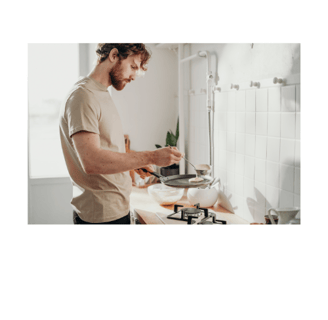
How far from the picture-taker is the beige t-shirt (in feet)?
3.95

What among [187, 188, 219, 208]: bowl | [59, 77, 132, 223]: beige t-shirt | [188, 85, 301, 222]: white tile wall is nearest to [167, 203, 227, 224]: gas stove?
[187, 188, 219, 208]: bowl

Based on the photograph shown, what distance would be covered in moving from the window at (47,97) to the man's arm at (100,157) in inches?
9.8

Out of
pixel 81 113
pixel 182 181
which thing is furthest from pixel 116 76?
pixel 182 181

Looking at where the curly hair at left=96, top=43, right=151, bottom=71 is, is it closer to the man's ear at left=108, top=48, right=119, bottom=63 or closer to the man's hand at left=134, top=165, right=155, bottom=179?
the man's ear at left=108, top=48, right=119, bottom=63

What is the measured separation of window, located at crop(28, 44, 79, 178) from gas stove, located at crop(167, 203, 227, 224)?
1.57 ft

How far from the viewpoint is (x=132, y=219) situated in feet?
4.90

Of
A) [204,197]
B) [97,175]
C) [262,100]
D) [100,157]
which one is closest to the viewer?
[100,157]

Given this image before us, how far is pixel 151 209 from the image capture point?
57.9 inches

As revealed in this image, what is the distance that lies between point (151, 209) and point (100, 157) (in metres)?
0.43

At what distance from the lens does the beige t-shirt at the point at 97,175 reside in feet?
3.95

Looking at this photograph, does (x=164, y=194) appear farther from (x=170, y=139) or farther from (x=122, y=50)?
(x=122, y=50)

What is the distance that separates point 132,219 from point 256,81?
0.76 meters

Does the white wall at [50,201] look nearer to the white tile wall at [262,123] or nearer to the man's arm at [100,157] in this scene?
the man's arm at [100,157]
